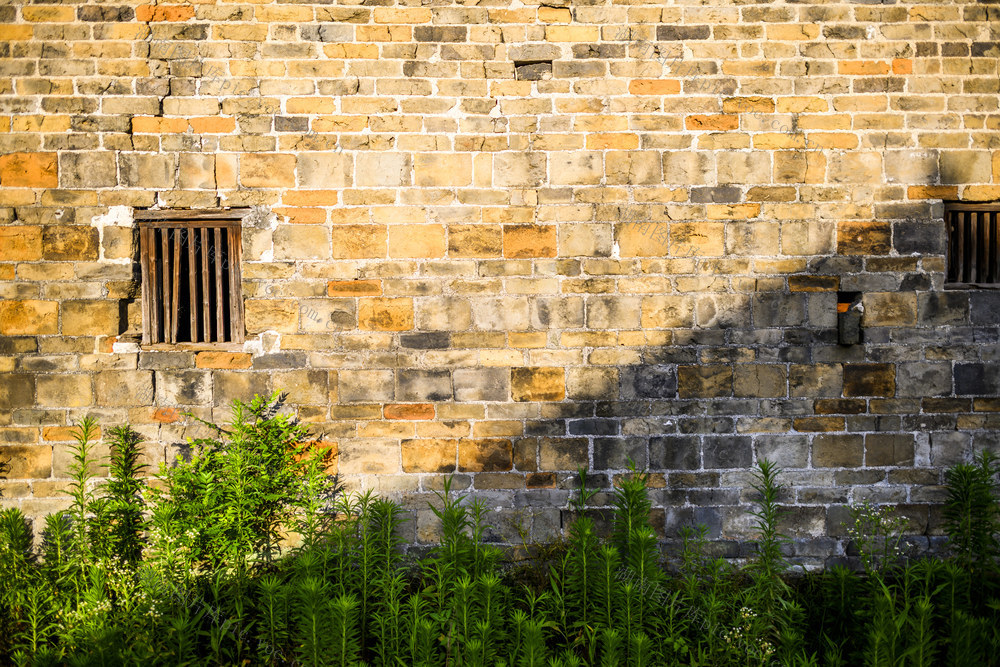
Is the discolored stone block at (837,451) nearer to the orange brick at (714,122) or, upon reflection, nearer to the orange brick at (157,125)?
the orange brick at (714,122)

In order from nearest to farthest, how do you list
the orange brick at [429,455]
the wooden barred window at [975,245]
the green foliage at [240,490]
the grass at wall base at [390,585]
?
the grass at wall base at [390,585]
the green foliage at [240,490]
the orange brick at [429,455]
the wooden barred window at [975,245]

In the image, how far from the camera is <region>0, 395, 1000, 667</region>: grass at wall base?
10.3 feet

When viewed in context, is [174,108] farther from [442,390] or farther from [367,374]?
[442,390]

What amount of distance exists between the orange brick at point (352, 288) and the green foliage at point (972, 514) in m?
4.31

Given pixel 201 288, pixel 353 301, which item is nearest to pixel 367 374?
pixel 353 301

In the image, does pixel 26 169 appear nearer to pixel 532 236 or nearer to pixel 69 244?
pixel 69 244

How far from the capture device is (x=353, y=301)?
13.4 feet

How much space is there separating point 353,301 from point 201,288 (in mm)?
1194

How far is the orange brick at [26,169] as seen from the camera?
13.2ft

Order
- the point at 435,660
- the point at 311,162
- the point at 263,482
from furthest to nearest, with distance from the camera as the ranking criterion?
1. the point at 311,162
2. the point at 263,482
3. the point at 435,660

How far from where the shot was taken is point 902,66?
4.15m

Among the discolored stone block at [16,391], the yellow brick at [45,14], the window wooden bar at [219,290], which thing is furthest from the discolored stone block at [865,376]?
the yellow brick at [45,14]

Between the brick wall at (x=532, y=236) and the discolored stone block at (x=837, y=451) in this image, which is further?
the discolored stone block at (x=837, y=451)

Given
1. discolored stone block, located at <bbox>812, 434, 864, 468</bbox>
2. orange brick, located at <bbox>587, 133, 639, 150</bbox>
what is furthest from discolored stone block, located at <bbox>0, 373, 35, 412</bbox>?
discolored stone block, located at <bbox>812, 434, 864, 468</bbox>
